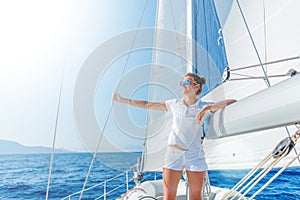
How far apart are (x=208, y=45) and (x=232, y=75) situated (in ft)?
1.74

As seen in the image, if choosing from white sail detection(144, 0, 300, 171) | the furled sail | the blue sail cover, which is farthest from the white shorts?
the blue sail cover

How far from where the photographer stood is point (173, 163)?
128cm

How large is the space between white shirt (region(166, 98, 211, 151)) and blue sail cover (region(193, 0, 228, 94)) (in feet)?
2.76

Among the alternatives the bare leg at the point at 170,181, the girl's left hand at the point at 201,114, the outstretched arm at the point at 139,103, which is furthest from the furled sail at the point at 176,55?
the girl's left hand at the point at 201,114

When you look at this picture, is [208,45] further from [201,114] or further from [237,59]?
[201,114]

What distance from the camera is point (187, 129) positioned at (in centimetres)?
126

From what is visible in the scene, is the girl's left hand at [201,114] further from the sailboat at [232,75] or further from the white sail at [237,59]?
the white sail at [237,59]

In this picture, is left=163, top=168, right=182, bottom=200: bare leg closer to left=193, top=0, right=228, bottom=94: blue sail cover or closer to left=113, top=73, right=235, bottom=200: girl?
left=113, top=73, right=235, bottom=200: girl

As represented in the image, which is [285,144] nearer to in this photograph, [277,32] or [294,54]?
[294,54]

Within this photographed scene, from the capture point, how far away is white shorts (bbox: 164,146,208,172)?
4.06ft

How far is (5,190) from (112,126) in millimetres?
9767

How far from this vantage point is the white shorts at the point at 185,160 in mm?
1238

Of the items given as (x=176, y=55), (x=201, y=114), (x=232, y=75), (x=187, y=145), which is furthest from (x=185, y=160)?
(x=176, y=55)

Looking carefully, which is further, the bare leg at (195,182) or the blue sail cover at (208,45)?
the blue sail cover at (208,45)
